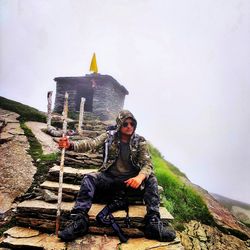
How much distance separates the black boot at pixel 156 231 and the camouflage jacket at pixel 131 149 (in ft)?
3.43

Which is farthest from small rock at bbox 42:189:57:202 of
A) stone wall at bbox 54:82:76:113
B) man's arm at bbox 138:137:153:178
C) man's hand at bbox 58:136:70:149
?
stone wall at bbox 54:82:76:113

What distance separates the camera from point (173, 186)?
9797 mm

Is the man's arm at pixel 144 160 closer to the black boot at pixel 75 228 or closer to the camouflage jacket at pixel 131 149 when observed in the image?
the camouflage jacket at pixel 131 149

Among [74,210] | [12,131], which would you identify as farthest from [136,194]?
[12,131]

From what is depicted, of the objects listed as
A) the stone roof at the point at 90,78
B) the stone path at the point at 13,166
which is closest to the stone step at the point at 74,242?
the stone path at the point at 13,166

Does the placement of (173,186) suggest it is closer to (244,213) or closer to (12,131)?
(244,213)

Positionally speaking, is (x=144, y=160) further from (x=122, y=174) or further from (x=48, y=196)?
(x=48, y=196)

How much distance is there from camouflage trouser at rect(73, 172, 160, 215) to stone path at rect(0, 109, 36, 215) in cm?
246

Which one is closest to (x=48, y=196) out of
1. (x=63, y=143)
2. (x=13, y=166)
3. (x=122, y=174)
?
(x=63, y=143)

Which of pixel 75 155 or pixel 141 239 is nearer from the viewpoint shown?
pixel 141 239

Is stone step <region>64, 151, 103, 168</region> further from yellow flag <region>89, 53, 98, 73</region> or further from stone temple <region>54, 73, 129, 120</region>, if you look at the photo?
yellow flag <region>89, 53, 98, 73</region>

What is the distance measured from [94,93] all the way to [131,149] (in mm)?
18795

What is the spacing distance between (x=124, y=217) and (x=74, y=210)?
43.4 inches

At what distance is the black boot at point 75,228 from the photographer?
14.3 feet
